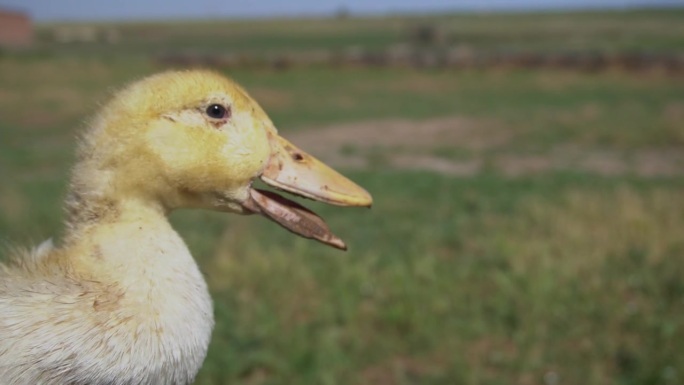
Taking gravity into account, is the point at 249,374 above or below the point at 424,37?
above

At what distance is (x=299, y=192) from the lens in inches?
92.7

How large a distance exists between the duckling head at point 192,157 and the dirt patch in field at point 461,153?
10.3 meters

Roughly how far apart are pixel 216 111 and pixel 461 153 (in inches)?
498

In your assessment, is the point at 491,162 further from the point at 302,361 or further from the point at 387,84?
the point at 387,84

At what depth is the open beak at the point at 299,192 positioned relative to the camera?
2285 millimetres

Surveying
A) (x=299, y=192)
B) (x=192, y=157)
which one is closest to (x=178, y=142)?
(x=192, y=157)

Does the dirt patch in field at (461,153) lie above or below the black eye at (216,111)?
below

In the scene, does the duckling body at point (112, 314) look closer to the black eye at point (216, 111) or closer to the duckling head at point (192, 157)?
the duckling head at point (192, 157)

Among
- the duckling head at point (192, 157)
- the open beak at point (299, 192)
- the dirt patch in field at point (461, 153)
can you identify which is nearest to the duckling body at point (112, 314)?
the duckling head at point (192, 157)

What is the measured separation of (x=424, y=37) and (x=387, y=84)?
101 feet

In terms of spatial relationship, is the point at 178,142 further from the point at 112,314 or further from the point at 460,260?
the point at 460,260

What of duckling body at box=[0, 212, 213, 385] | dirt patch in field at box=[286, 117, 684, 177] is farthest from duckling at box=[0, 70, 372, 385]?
dirt patch in field at box=[286, 117, 684, 177]

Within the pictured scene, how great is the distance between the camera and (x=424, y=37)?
59.7 metres

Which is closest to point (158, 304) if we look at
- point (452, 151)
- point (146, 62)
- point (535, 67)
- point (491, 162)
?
point (491, 162)
